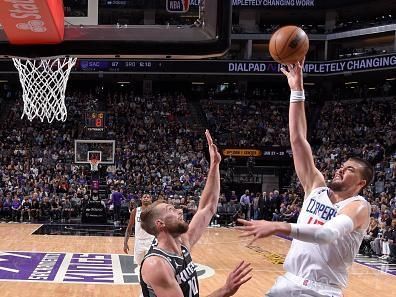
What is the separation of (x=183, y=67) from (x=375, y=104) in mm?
8493

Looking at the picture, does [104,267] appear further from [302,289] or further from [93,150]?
[93,150]

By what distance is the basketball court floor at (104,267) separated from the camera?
8.16 m

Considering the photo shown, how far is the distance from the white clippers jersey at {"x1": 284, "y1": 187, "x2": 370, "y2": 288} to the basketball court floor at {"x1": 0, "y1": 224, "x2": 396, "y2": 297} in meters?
4.84

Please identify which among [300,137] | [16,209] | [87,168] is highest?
[300,137]

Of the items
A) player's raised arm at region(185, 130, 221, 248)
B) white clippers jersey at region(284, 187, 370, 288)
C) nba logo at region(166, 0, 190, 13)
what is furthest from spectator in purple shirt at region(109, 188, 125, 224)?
white clippers jersey at region(284, 187, 370, 288)

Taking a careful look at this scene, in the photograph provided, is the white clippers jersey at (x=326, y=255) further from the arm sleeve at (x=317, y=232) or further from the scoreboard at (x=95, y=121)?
the scoreboard at (x=95, y=121)

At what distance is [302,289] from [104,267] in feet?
23.7

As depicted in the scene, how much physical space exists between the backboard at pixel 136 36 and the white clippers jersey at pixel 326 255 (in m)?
1.25

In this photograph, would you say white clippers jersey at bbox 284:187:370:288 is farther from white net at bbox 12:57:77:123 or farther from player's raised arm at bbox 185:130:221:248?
white net at bbox 12:57:77:123

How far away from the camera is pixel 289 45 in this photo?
3592mm

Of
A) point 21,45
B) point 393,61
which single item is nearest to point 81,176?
point 393,61

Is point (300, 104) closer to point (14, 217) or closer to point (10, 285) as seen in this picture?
point (10, 285)

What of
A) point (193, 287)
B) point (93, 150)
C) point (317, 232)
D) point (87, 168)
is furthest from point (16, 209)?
point (317, 232)

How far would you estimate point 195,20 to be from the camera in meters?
3.93
